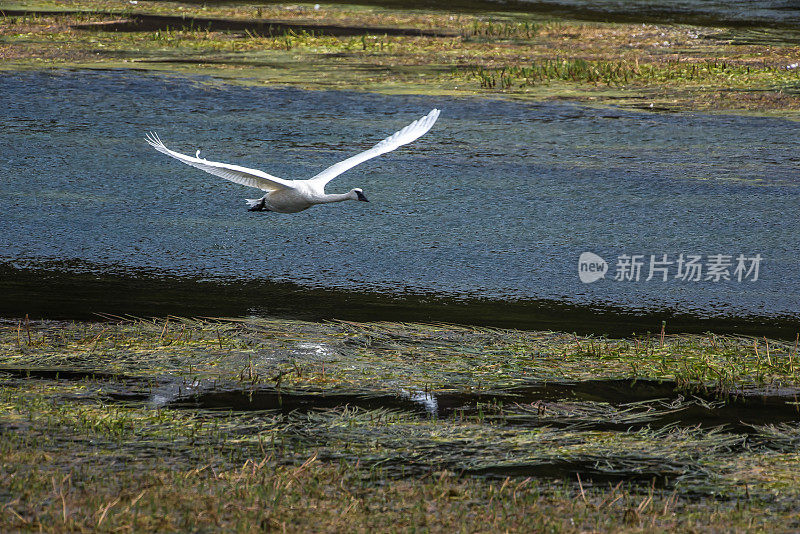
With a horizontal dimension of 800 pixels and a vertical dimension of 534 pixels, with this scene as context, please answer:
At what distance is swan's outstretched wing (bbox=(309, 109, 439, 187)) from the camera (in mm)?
7547

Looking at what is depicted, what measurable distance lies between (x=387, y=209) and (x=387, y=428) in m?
4.48

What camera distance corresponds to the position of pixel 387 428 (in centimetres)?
500

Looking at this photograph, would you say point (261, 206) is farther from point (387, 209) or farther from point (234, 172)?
point (387, 209)

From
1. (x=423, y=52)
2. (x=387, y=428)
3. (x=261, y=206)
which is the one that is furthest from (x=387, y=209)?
(x=423, y=52)

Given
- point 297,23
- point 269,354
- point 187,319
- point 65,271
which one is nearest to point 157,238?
point 65,271

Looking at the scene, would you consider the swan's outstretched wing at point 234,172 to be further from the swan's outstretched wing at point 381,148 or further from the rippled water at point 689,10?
the rippled water at point 689,10

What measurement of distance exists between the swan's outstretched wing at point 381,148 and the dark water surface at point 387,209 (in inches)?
25.1

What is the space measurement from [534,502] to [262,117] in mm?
8525

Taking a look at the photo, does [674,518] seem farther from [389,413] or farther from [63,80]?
[63,80]

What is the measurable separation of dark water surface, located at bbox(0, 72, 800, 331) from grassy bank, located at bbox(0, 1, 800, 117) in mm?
975

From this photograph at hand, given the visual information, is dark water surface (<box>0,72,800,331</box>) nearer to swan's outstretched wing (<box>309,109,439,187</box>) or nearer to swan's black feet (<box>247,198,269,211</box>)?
swan's black feet (<box>247,198,269,211</box>)

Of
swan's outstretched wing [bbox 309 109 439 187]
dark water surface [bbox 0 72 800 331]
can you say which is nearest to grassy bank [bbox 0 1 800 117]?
dark water surface [bbox 0 72 800 331]

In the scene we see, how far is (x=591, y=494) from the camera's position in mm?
4367

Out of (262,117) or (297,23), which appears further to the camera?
(297,23)
